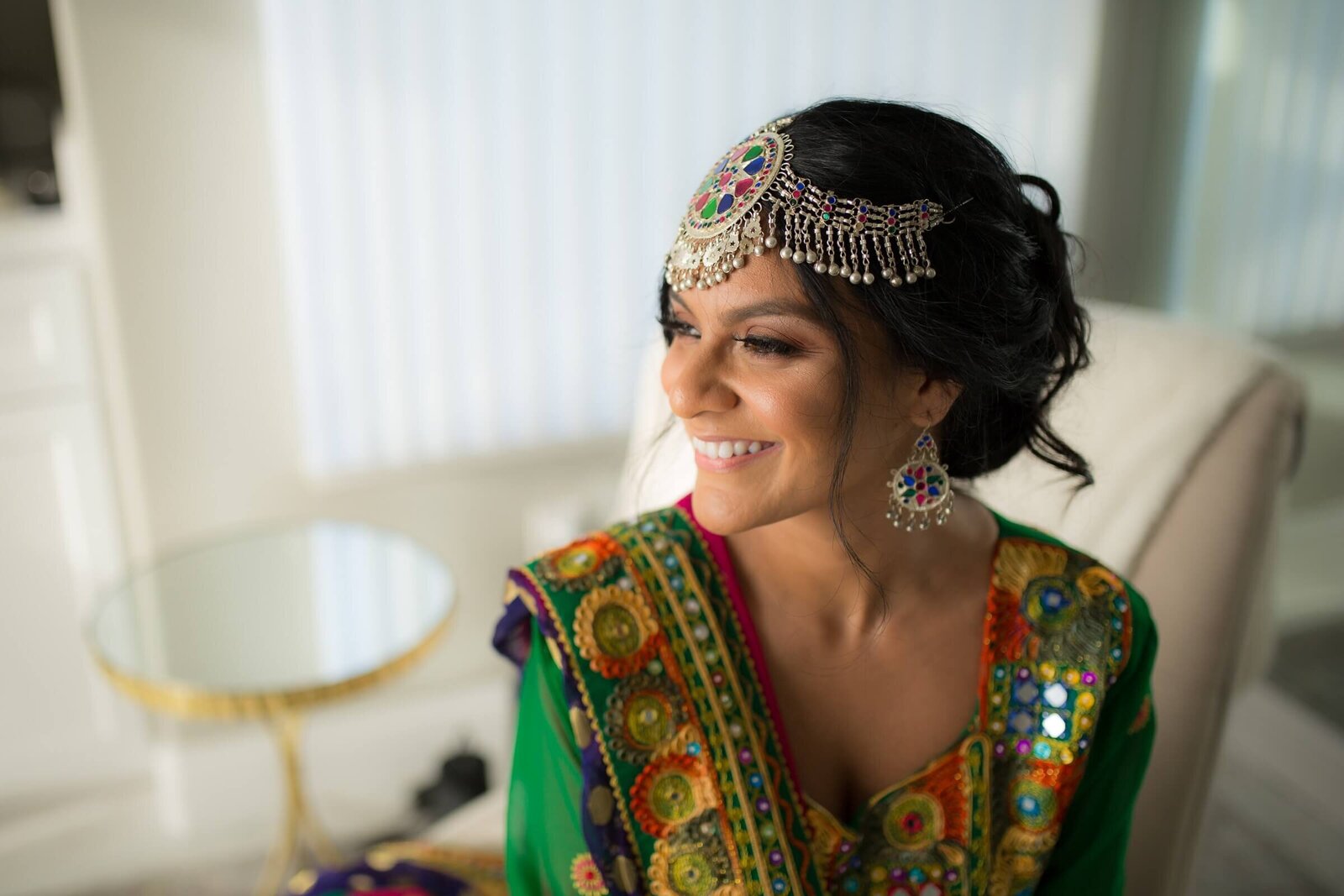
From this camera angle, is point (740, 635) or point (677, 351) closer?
point (677, 351)

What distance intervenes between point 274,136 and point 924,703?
164 centimetres

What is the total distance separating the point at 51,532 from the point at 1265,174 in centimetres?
262

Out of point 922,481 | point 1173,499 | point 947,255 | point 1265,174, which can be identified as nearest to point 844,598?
point 922,481

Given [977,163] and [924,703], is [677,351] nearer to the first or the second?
[977,163]

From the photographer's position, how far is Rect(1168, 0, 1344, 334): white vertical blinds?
2236mm

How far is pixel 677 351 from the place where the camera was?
94cm

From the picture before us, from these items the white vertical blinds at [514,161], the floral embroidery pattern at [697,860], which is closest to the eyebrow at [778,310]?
the floral embroidery pattern at [697,860]

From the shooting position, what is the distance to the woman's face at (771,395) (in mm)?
883

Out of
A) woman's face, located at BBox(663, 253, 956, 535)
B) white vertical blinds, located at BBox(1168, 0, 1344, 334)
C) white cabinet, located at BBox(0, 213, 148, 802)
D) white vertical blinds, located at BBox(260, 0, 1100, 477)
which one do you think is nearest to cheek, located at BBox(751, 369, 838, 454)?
woman's face, located at BBox(663, 253, 956, 535)

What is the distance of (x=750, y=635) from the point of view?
106cm

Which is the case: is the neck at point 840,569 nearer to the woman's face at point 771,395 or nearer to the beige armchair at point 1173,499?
the woman's face at point 771,395

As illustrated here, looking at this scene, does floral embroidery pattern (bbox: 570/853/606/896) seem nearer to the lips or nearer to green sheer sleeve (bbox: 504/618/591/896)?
green sheer sleeve (bbox: 504/618/591/896)

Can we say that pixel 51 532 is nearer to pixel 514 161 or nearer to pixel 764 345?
pixel 514 161

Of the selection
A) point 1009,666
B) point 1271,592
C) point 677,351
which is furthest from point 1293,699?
point 677,351
